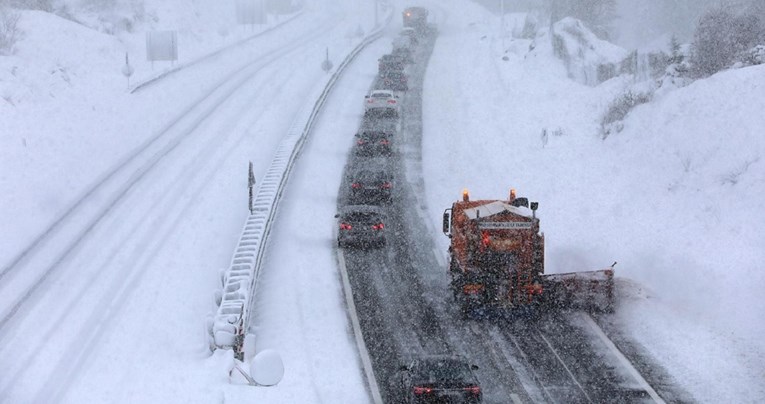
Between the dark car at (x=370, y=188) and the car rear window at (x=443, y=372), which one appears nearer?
the car rear window at (x=443, y=372)

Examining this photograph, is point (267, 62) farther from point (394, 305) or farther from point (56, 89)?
point (394, 305)

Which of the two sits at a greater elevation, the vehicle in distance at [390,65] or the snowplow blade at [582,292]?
the vehicle in distance at [390,65]

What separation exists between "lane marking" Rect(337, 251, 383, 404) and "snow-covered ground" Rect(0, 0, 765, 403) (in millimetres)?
272

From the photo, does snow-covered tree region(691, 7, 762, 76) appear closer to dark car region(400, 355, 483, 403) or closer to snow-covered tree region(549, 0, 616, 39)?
dark car region(400, 355, 483, 403)

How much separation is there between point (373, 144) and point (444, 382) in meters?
25.5

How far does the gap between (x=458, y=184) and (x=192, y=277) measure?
15.3 meters

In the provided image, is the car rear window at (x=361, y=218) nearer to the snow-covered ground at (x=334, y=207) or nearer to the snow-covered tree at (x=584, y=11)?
the snow-covered ground at (x=334, y=207)

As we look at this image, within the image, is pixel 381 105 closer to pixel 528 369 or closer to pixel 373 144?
pixel 373 144

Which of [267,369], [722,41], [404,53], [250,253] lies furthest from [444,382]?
[404,53]

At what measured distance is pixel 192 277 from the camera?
26.0 m

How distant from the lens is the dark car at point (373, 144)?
1630 inches

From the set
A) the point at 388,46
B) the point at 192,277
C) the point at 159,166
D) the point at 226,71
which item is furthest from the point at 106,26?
the point at 192,277

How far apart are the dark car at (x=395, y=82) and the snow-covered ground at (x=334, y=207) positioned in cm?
154

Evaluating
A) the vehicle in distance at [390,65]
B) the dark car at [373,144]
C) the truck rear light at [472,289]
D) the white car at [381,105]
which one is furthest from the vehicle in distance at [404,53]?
the truck rear light at [472,289]
